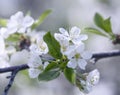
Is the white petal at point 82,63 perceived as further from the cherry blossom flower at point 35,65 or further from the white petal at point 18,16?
the white petal at point 18,16

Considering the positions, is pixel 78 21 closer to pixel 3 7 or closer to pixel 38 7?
pixel 38 7

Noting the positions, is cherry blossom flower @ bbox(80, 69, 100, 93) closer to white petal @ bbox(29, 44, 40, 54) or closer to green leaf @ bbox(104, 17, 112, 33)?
white petal @ bbox(29, 44, 40, 54)

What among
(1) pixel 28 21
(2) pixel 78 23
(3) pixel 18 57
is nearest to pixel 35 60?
(3) pixel 18 57

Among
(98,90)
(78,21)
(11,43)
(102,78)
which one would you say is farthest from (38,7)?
(11,43)

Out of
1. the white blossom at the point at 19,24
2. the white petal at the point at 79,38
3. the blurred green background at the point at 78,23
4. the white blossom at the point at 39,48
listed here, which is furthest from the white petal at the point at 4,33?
the blurred green background at the point at 78,23

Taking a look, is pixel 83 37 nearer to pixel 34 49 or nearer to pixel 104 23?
pixel 34 49

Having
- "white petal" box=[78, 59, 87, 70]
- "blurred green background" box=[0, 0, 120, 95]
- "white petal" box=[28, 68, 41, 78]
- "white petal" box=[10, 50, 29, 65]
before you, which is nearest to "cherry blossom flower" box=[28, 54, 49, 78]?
"white petal" box=[28, 68, 41, 78]
